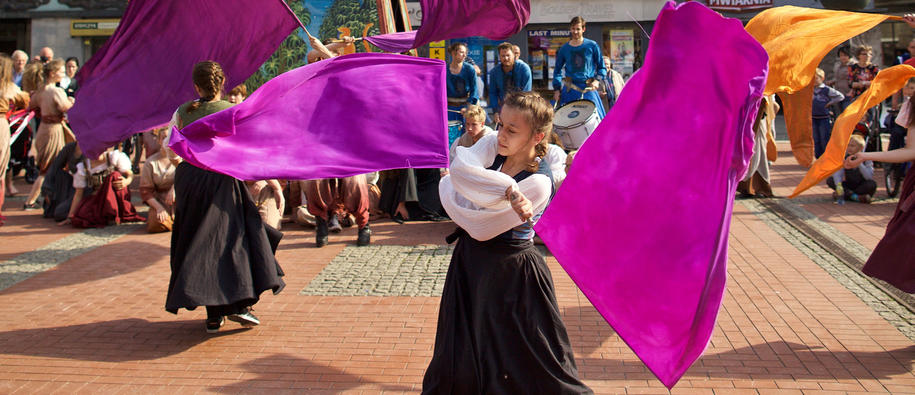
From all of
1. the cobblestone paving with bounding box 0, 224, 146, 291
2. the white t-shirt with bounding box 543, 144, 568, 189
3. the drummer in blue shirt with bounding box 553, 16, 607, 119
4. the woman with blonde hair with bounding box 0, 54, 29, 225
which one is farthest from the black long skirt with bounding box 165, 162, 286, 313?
the drummer in blue shirt with bounding box 553, 16, 607, 119

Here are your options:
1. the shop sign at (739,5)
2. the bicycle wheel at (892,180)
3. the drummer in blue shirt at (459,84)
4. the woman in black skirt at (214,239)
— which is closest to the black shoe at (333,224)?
the drummer in blue shirt at (459,84)

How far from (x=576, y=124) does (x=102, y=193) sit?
19.8ft

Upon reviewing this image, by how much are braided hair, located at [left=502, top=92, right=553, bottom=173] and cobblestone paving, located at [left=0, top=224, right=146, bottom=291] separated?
5583mm

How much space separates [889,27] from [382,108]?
72.4 feet

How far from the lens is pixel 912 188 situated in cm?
526

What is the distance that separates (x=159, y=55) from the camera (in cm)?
614

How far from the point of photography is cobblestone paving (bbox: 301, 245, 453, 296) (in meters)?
6.80

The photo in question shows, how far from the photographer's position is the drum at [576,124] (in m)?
8.78

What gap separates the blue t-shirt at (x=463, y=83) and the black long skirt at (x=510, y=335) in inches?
273

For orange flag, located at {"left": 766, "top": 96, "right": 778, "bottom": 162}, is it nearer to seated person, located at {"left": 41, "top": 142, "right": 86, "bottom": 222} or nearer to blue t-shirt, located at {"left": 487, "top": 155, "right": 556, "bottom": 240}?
blue t-shirt, located at {"left": 487, "top": 155, "right": 556, "bottom": 240}

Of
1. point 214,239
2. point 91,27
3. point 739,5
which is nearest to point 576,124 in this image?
point 214,239

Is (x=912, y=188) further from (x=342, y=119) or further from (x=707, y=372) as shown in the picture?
(x=342, y=119)

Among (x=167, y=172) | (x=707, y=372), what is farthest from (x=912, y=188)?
(x=167, y=172)

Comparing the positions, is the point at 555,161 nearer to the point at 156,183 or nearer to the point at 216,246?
the point at 216,246
